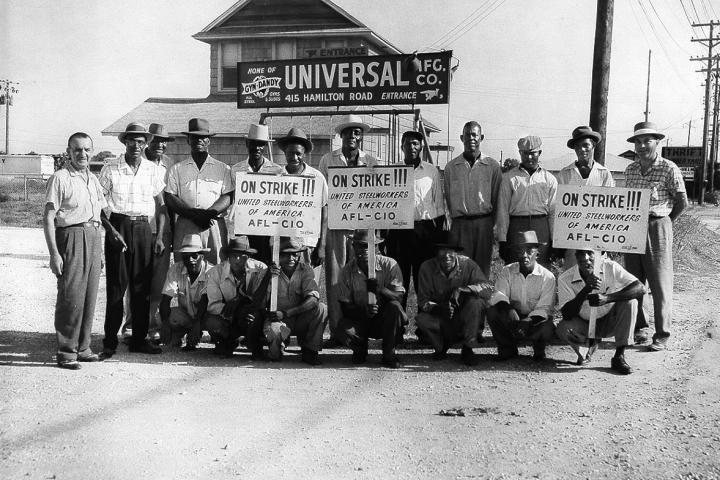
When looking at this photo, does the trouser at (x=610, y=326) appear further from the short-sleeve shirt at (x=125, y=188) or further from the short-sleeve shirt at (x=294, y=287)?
the short-sleeve shirt at (x=125, y=188)

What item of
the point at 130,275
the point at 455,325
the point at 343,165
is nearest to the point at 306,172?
the point at 343,165

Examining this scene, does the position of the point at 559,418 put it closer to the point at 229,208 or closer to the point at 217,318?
the point at 217,318

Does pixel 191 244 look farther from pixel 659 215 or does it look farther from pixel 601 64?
pixel 601 64

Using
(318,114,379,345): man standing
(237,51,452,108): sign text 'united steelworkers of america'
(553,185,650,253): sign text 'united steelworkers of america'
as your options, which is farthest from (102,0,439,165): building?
(553,185,650,253): sign text 'united steelworkers of america'

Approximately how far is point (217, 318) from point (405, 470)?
3.42 metres

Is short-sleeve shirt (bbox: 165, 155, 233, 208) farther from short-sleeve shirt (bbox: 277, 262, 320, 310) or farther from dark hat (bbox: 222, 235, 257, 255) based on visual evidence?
short-sleeve shirt (bbox: 277, 262, 320, 310)

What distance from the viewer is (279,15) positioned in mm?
27000

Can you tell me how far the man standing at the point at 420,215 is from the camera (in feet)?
A: 27.4

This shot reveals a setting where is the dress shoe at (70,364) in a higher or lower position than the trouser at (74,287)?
lower

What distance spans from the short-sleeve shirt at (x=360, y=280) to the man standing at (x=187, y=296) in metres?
1.38

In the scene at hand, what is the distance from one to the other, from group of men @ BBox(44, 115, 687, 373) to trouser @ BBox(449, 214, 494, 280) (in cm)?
2

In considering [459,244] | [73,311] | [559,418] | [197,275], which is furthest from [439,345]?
[73,311]

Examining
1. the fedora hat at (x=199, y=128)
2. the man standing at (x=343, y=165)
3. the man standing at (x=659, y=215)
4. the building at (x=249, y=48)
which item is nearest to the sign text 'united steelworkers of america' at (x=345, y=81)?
the man standing at (x=343, y=165)

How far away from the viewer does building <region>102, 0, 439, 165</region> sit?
2500cm
